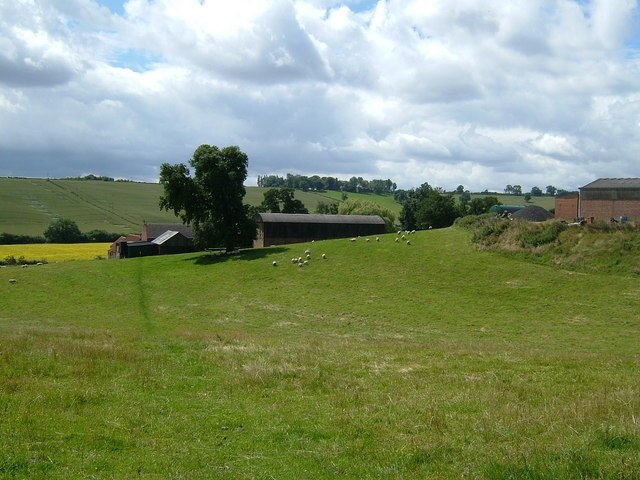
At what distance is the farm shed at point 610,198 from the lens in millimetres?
83562

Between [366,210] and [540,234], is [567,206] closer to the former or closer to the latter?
[540,234]

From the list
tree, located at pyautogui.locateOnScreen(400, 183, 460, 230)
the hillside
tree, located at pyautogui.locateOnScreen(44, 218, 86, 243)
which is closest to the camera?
tree, located at pyautogui.locateOnScreen(400, 183, 460, 230)

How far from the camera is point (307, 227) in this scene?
363ft

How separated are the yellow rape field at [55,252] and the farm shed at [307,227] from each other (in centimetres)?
2802

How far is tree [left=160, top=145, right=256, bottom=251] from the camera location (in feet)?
244

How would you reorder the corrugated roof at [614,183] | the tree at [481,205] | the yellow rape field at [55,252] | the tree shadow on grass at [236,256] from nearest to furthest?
the tree shadow on grass at [236,256] < the corrugated roof at [614,183] < the yellow rape field at [55,252] < the tree at [481,205]

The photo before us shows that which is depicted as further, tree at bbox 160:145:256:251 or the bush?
tree at bbox 160:145:256:251

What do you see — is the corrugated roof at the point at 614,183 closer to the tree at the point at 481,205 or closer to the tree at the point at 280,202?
the tree at the point at 481,205

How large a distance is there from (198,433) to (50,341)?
10.7m

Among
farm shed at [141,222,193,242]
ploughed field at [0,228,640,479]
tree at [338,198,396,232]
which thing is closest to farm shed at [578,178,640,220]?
tree at [338,198,396,232]

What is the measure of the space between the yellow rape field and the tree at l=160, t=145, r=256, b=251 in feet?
104

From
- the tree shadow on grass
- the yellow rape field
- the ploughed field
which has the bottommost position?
the yellow rape field

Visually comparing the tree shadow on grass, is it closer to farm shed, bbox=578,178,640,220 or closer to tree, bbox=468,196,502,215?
farm shed, bbox=578,178,640,220

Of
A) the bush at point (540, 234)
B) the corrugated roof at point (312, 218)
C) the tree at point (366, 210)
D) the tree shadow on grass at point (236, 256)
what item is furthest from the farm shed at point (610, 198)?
the tree at point (366, 210)
